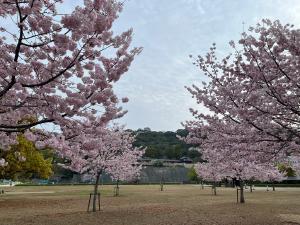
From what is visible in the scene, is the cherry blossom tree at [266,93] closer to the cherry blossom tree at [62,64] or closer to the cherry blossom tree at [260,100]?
the cherry blossom tree at [260,100]

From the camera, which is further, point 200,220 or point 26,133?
point 200,220

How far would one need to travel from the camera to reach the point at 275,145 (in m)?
10.6

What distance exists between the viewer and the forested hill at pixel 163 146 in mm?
135875

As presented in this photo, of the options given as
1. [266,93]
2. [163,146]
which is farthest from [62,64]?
[163,146]

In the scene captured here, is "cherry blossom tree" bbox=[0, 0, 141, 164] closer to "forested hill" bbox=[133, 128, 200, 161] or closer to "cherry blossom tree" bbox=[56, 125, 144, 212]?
"cherry blossom tree" bbox=[56, 125, 144, 212]

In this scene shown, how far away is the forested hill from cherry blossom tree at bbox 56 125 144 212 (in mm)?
87668

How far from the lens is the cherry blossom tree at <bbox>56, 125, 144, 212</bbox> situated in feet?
24.3

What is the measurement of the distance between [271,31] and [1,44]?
5879mm

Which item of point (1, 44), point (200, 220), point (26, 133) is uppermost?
point (1, 44)

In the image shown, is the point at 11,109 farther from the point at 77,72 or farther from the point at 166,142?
the point at 166,142

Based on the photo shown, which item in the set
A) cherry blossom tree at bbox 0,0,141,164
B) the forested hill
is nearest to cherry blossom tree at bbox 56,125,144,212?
cherry blossom tree at bbox 0,0,141,164

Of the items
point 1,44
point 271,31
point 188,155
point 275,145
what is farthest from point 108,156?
point 188,155

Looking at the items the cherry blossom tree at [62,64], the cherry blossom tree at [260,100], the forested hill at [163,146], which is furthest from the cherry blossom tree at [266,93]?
the forested hill at [163,146]

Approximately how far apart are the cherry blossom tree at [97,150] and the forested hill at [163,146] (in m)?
87.7
